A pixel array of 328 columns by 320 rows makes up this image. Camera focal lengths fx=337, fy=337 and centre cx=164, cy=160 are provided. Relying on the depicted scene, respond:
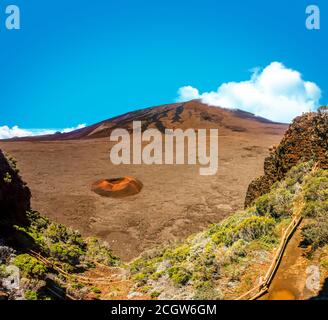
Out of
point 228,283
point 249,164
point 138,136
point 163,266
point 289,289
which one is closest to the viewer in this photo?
point 289,289

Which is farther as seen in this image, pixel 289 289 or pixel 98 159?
pixel 98 159

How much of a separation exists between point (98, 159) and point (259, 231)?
33571mm

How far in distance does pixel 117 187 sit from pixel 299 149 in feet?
65.1

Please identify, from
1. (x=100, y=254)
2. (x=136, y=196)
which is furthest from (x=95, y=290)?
(x=136, y=196)

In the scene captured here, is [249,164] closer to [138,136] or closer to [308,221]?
[138,136]

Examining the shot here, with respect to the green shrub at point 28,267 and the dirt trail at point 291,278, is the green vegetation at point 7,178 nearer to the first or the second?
the green shrub at point 28,267

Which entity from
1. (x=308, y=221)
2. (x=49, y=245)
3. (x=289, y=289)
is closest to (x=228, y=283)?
(x=289, y=289)

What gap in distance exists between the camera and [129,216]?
21.6 meters

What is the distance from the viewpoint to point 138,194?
1064 inches

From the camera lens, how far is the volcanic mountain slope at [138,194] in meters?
19.2

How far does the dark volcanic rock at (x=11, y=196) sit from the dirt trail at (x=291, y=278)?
23.4 ft

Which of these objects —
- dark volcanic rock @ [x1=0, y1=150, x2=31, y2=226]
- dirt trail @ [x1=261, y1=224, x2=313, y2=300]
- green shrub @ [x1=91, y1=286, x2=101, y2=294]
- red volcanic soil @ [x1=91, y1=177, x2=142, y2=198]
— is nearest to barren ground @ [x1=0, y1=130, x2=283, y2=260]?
red volcanic soil @ [x1=91, y1=177, x2=142, y2=198]

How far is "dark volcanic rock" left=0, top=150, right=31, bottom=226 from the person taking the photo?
9664mm
